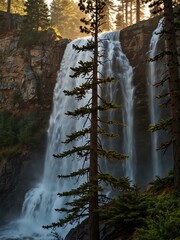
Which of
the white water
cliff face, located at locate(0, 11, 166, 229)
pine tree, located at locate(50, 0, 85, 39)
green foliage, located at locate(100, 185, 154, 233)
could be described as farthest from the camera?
pine tree, located at locate(50, 0, 85, 39)

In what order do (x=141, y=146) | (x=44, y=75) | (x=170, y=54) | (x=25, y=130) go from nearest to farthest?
(x=170, y=54) → (x=141, y=146) → (x=25, y=130) → (x=44, y=75)

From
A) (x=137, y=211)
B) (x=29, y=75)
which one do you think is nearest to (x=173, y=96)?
(x=137, y=211)

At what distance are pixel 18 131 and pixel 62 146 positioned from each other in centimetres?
603

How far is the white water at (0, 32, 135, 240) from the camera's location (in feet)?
77.9

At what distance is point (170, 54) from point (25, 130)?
949 inches

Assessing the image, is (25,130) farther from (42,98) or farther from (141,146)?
(141,146)

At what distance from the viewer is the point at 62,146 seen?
29703 mm

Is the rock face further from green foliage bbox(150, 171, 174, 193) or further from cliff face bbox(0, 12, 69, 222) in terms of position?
green foliage bbox(150, 171, 174, 193)

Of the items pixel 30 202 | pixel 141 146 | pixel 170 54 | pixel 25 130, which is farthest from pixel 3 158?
pixel 170 54

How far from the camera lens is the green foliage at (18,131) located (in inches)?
1228

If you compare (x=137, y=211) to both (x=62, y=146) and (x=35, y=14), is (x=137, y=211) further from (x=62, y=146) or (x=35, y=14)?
(x=35, y=14)

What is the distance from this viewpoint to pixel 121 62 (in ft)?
96.2

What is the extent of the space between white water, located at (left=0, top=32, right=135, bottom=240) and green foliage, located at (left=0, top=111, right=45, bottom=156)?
1857mm

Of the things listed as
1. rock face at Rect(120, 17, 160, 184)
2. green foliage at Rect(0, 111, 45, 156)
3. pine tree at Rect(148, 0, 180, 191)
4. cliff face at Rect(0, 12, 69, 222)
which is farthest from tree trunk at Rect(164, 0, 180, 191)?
green foliage at Rect(0, 111, 45, 156)
